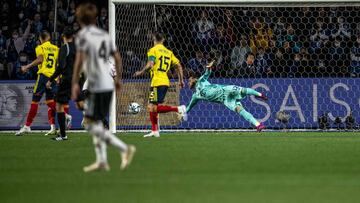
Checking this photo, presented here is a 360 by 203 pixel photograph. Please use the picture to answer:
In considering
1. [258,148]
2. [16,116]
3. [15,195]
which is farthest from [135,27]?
[15,195]

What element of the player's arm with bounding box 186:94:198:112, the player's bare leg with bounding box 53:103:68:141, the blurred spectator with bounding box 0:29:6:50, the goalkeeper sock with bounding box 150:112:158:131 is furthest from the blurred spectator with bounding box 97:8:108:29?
the player's bare leg with bounding box 53:103:68:141

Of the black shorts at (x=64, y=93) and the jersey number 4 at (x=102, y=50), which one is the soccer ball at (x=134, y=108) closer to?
the black shorts at (x=64, y=93)

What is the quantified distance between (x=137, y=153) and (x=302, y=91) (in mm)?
9200

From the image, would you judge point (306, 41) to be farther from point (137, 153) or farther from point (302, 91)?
point (137, 153)

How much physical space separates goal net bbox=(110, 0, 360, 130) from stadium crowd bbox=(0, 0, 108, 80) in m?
2.84

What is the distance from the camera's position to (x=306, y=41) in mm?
23969

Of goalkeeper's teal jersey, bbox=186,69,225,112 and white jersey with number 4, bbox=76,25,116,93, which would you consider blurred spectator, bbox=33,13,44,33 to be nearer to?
goalkeeper's teal jersey, bbox=186,69,225,112

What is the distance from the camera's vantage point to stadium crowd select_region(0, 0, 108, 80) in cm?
2581

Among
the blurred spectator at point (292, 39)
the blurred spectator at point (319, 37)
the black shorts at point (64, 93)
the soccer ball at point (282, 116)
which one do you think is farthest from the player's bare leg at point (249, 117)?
the black shorts at point (64, 93)

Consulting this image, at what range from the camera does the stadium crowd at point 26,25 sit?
25.8 metres

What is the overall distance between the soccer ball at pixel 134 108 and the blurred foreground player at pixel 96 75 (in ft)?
37.5

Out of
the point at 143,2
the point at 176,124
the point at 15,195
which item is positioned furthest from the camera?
the point at 176,124

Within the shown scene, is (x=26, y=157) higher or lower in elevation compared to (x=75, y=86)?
lower

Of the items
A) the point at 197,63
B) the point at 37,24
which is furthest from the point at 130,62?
the point at 37,24
